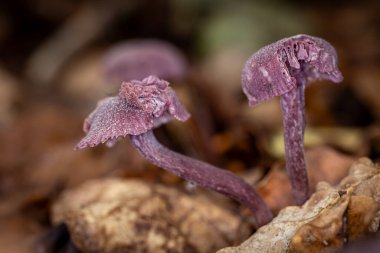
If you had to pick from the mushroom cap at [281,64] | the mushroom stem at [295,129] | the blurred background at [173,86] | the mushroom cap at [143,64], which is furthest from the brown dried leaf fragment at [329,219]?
the mushroom cap at [143,64]

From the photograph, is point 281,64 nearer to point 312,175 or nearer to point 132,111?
point 132,111

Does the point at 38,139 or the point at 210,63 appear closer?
the point at 38,139

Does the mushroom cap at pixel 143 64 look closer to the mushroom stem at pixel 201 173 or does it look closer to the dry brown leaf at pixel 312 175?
the dry brown leaf at pixel 312 175

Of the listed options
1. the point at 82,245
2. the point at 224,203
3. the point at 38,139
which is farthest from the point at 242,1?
the point at 82,245

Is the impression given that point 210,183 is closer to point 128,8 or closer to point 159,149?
point 159,149

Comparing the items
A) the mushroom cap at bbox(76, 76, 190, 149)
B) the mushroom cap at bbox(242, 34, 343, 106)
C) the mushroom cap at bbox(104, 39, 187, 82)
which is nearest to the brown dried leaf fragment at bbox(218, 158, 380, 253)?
the mushroom cap at bbox(242, 34, 343, 106)

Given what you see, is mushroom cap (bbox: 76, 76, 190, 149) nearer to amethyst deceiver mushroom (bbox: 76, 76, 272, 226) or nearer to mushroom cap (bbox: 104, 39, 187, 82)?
amethyst deceiver mushroom (bbox: 76, 76, 272, 226)

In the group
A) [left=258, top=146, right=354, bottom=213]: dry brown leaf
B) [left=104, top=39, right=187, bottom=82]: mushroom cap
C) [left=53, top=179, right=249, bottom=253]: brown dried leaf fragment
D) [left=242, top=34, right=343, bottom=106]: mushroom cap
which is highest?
[left=104, top=39, right=187, bottom=82]: mushroom cap
